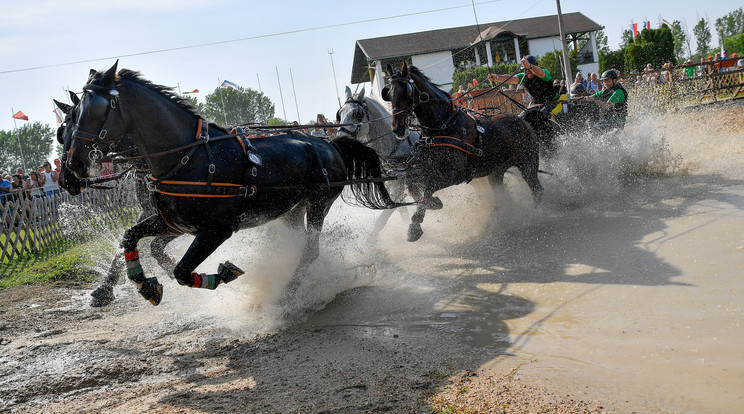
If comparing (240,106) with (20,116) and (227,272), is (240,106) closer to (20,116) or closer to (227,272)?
(20,116)

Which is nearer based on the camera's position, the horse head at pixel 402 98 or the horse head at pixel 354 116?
the horse head at pixel 402 98

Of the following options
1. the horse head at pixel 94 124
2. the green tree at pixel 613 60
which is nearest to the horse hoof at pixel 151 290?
the horse head at pixel 94 124

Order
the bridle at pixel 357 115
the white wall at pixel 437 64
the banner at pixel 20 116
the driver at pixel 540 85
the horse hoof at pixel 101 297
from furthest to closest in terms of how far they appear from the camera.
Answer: the white wall at pixel 437 64, the banner at pixel 20 116, the driver at pixel 540 85, the bridle at pixel 357 115, the horse hoof at pixel 101 297

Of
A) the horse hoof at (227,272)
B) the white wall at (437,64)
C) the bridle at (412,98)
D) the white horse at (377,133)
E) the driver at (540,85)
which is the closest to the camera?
the horse hoof at (227,272)

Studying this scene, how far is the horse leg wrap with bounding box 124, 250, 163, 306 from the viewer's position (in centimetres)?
531

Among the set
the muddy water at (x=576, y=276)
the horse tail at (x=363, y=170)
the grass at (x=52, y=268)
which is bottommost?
the muddy water at (x=576, y=276)

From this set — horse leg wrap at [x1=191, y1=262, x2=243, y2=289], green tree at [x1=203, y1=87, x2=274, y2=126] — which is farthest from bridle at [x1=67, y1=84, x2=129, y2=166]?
green tree at [x1=203, y1=87, x2=274, y2=126]

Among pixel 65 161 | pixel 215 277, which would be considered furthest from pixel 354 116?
pixel 65 161

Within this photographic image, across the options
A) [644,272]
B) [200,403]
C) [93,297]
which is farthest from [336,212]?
[200,403]

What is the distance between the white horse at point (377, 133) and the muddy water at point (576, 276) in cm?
68

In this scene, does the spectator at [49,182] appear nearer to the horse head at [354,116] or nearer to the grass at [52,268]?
the grass at [52,268]

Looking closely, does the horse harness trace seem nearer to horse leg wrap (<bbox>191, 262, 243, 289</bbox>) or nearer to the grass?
horse leg wrap (<bbox>191, 262, 243, 289</bbox>)

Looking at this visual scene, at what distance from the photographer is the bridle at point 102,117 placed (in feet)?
16.1

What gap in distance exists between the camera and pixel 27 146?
81438 mm
